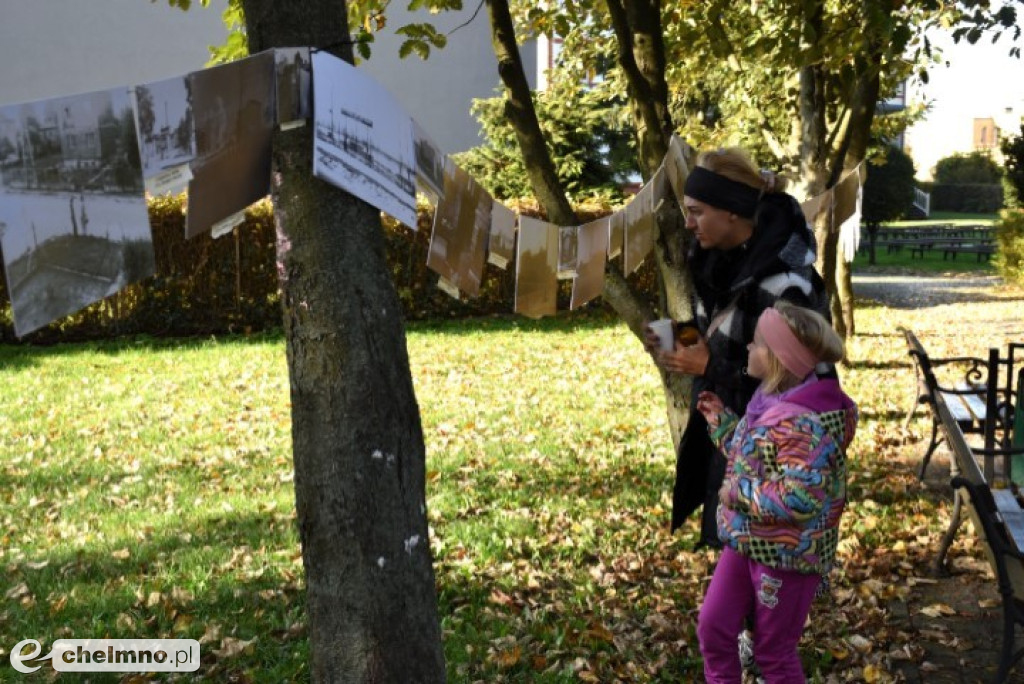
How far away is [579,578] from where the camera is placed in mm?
5043

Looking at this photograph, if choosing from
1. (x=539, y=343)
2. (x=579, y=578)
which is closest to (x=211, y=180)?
(x=579, y=578)

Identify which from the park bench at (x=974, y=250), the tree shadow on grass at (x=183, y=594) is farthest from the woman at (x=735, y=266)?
the park bench at (x=974, y=250)

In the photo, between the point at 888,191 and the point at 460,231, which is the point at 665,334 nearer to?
the point at 460,231

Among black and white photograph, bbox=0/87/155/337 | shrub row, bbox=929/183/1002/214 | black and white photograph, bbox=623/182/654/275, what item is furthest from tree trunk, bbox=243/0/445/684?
shrub row, bbox=929/183/1002/214

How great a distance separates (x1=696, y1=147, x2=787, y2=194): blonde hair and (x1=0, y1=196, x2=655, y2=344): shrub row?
11.4 meters

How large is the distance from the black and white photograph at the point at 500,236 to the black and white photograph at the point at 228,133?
1.24m

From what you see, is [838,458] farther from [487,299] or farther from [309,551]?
[487,299]

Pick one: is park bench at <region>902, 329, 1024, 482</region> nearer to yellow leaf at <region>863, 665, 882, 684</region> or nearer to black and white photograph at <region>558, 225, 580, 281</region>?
yellow leaf at <region>863, 665, 882, 684</region>

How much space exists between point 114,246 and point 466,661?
251 centimetres

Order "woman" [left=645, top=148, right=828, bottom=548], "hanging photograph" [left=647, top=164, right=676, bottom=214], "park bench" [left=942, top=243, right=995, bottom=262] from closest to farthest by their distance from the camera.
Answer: "woman" [left=645, top=148, right=828, bottom=548]
"hanging photograph" [left=647, top=164, right=676, bottom=214]
"park bench" [left=942, top=243, right=995, bottom=262]

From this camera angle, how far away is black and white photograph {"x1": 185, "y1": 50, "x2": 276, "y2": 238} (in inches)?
88.7

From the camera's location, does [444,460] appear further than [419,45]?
Yes

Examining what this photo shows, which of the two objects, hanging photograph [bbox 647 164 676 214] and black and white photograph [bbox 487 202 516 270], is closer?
black and white photograph [bbox 487 202 516 270]

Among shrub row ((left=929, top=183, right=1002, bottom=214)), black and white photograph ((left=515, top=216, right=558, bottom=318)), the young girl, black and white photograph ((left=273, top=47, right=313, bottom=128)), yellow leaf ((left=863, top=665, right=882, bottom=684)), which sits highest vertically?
shrub row ((left=929, top=183, right=1002, bottom=214))
